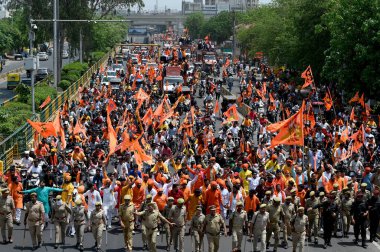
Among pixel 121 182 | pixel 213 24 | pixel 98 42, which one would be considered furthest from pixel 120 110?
pixel 213 24

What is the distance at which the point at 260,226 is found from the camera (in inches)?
609

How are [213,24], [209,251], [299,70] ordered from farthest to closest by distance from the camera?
1. [213,24]
2. [299,70]
3. [209,251]

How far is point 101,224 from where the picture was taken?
623 inches

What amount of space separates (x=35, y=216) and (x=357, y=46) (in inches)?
916

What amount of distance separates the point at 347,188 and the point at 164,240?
3950 millimetres

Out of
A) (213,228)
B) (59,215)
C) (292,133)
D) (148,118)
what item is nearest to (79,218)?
(59,215)

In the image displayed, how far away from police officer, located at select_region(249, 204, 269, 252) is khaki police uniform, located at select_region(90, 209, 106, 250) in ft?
9.26

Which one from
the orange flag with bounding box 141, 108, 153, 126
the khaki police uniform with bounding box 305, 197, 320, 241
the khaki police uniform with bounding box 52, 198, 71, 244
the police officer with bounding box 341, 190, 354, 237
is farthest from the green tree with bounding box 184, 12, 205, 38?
the khaki police uniform with bounding box 52, 198, 71, 244

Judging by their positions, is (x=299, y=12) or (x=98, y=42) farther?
(x=98, y=42)

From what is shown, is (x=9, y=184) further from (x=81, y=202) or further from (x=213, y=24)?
(x=213, y=24)

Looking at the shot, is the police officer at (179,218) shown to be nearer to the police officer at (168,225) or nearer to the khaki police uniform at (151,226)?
the police officer at (168,225)

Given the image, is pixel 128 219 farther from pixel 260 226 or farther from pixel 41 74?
pixel 41 74

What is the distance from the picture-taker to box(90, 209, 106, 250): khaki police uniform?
15.8 m

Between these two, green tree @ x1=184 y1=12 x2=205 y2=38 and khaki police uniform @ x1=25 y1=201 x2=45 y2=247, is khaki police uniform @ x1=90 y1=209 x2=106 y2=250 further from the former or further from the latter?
green tree @ x1=184 y1=12 x2=205 y2=38
